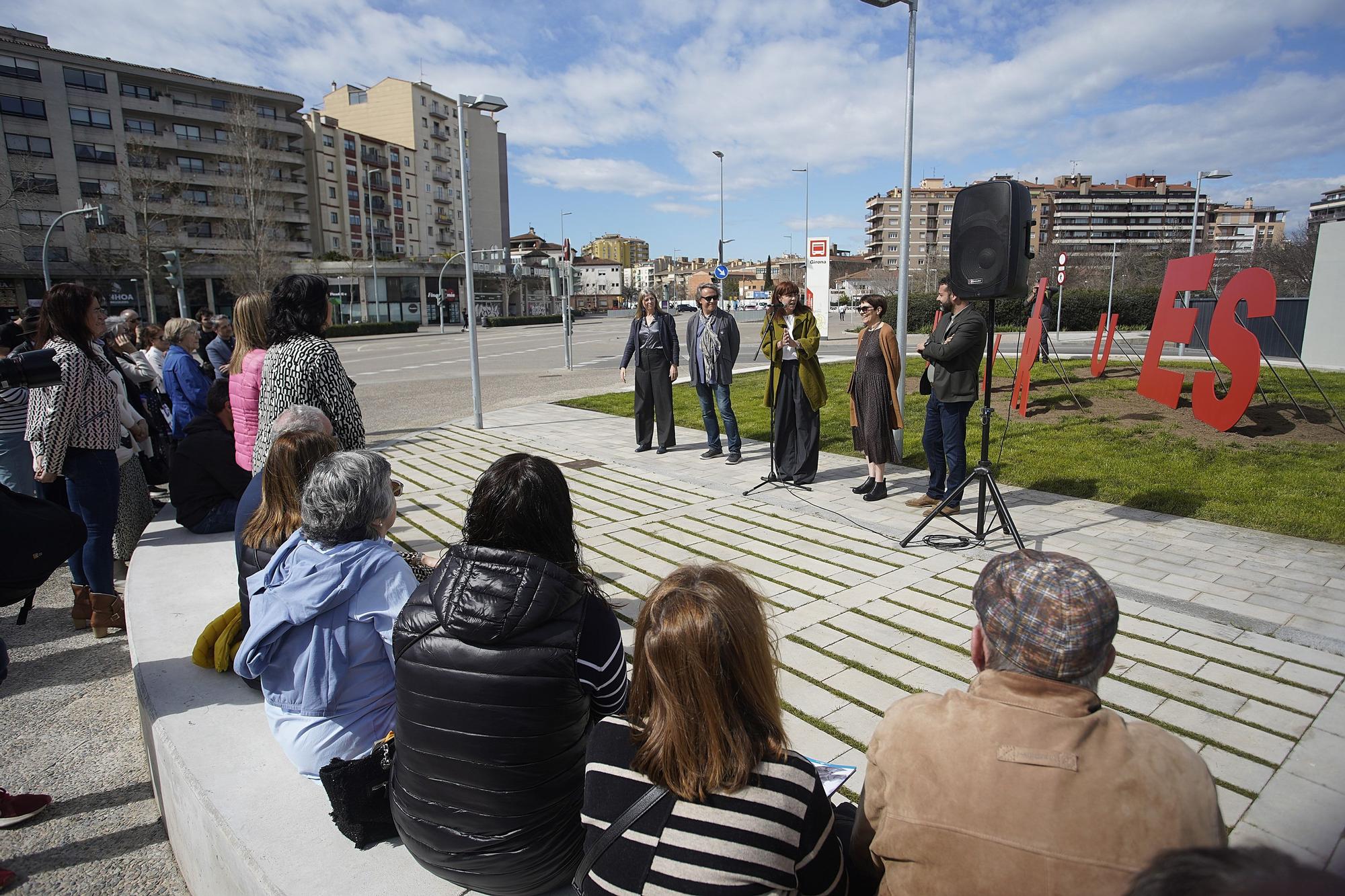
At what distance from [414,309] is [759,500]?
6783 centimetres

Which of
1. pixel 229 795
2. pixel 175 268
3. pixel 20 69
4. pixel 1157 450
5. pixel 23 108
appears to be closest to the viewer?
pixel 229 795

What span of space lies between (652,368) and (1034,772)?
7702 mm

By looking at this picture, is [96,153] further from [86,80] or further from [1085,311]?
[1085,311]

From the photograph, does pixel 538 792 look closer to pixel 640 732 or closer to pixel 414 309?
pixel 640 732

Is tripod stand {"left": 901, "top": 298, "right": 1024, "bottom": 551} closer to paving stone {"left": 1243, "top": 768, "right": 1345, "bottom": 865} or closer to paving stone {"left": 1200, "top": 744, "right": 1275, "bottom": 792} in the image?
paving stone {"left": 1200, "top": 744, "right": 1275, "bottom": 792}

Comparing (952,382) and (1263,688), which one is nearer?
(1263,688)

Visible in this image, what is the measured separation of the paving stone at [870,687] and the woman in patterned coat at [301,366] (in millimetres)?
2832

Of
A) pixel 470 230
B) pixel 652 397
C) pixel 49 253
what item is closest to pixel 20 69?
pixel 49 253

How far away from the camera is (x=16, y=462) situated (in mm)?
4992

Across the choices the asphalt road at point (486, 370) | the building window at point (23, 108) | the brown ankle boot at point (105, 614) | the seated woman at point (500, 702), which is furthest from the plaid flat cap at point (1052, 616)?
the building window at point (23, 108)

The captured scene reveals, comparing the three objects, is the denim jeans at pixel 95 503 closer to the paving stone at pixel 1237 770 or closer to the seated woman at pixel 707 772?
the seated woman at pixel 707 772

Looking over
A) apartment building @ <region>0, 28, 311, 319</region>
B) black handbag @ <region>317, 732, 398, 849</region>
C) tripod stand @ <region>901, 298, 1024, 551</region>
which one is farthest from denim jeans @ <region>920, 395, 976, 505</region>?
apartment building @ <region>0, 28, 311, 319</region>

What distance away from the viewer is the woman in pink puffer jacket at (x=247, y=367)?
459 centimetres

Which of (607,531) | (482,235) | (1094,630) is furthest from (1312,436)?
(482,235)
